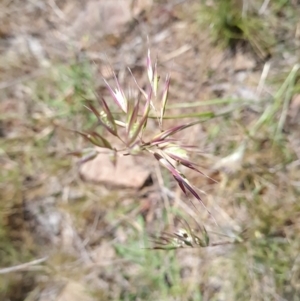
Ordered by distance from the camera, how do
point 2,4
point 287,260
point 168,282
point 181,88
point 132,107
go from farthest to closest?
point 2,4 → point 181,88 → point 168,282 → point 287,260 → point 132,107

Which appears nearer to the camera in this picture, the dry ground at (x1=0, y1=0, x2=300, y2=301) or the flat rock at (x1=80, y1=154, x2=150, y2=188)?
the dry ground at (x1=0, y1=0, x2=300, y2=301)

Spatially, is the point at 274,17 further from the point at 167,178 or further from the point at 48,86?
the point at 48,86

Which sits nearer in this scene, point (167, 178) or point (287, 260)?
point (287, 260)

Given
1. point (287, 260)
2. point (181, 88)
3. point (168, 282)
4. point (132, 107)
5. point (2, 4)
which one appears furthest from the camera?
point (2, 4)

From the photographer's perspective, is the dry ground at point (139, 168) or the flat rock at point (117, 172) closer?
the dry ground at point (139, 168)

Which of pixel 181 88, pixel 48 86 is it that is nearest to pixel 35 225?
pixel 48 86

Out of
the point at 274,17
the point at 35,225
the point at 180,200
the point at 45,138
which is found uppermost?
the point at 274,17

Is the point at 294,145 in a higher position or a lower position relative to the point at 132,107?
higher

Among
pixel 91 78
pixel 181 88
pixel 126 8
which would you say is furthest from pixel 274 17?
pixel 91 78
